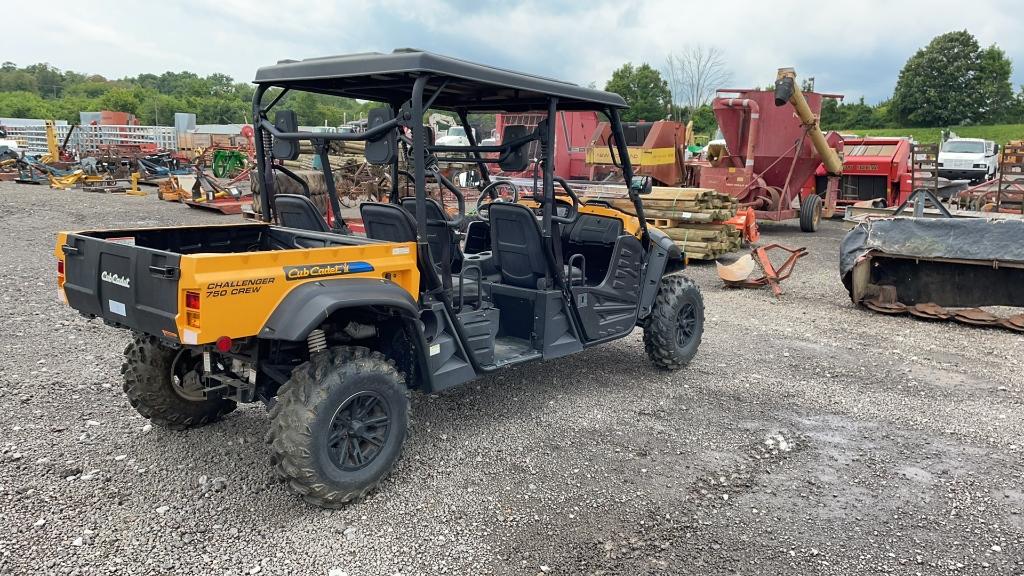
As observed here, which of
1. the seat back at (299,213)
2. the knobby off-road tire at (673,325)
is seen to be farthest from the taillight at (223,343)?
the knobby off-road tire at (673,325)

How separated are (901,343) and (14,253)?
10591mm

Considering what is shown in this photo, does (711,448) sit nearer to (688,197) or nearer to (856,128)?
(688,197)

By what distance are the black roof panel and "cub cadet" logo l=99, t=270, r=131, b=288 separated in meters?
1.50

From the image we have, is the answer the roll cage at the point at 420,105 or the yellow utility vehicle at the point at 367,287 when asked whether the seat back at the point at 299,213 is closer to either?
the yellow utility vehicle at the point at 367,287

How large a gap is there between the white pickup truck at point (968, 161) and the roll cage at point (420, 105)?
74.8 feet

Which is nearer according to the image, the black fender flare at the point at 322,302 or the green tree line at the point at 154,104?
the black fender flare at the point at 322,302

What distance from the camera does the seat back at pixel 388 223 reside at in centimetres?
402

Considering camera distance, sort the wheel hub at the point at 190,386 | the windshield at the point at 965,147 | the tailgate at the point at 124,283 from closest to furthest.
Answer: the tailgate at the point at 124,283, the wheel hub at the point at 190,386, the windshield at the point at 965,147

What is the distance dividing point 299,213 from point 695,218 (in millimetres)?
7593

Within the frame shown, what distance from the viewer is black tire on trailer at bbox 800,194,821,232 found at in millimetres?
14688

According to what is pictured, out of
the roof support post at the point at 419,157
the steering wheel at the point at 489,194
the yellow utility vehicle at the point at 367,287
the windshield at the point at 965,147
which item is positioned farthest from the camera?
the windshield at the point at 965,147

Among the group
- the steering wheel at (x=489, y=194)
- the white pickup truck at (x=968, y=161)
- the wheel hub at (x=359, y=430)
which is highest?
the white pickup truck at (x=968, y=161)

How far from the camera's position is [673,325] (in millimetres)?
5676

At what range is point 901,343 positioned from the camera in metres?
6.76
